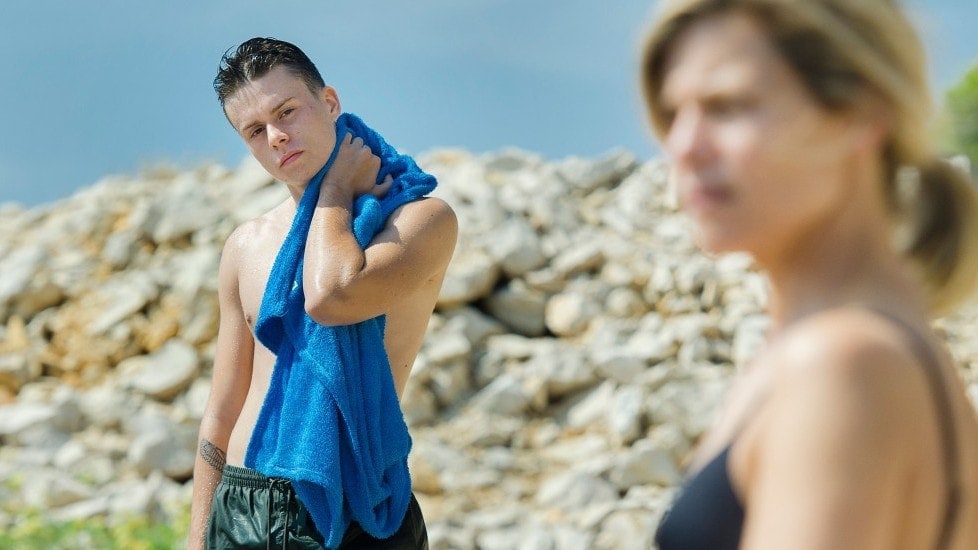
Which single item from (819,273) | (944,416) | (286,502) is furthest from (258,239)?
(944,416)

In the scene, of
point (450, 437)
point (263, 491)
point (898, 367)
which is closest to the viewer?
point (898, 367)

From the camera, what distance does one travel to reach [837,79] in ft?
3.41

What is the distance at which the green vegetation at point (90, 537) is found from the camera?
4.85 m

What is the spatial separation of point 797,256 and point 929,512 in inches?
9.5

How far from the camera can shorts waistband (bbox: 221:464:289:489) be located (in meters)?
2.65

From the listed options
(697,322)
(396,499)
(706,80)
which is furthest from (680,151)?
(697,322)

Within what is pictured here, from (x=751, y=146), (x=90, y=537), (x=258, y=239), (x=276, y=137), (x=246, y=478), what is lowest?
(x=90, y=537)

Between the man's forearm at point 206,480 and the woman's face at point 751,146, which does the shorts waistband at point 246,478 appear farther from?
the woman's face at point 751,146

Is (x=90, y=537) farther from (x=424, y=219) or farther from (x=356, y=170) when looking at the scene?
(x=424, y=219)

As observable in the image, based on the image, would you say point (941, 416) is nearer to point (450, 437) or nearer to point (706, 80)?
point (706, 80)

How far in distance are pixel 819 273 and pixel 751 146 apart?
134mm

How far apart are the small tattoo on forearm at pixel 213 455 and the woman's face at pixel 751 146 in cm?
202

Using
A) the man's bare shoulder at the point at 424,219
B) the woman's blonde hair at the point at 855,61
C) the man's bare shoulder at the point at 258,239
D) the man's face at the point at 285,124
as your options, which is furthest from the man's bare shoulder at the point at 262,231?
the woman's blonde hair at the point at 855,61

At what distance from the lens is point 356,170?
273 centimetres
